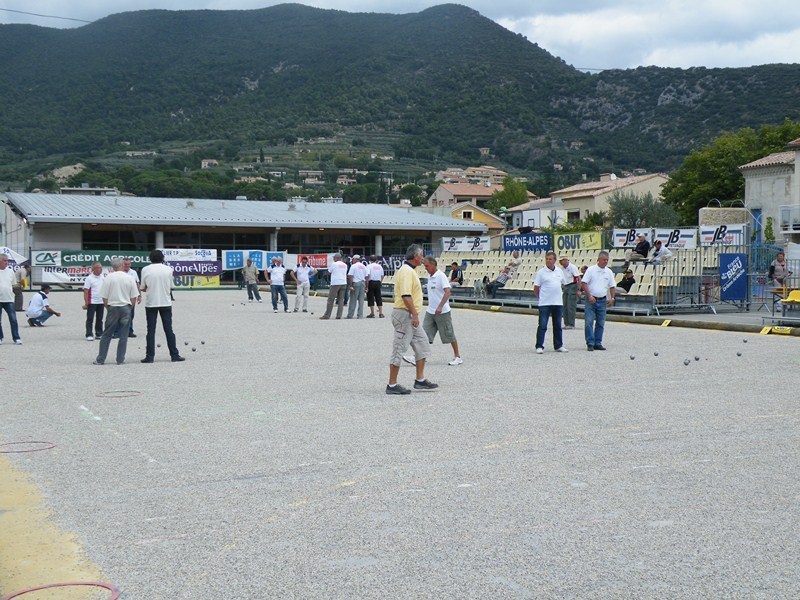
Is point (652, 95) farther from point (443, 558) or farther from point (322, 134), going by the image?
point (443, 558)

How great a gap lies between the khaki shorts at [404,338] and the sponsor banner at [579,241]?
68.1 feet

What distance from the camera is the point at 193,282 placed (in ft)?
178

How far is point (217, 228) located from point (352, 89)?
109 meters

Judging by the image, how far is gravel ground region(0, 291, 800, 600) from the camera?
190 inches

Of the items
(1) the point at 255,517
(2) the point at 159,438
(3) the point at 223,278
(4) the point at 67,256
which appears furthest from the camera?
(3) the point at 223,278

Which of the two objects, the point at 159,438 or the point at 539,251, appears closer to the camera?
the point at 159,438

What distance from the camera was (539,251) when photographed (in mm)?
35594

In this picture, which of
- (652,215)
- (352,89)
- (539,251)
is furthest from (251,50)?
(539,251)

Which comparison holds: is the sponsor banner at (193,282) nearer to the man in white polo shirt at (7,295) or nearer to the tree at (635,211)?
the man in white polo shirt at (7,295)

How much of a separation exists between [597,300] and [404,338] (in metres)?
6.57

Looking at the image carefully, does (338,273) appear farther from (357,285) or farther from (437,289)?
(437,289)

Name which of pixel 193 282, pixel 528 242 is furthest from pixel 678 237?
pixel 193 282

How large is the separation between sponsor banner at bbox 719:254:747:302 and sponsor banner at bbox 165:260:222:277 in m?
35.3

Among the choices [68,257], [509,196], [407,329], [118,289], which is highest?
[509,196]
